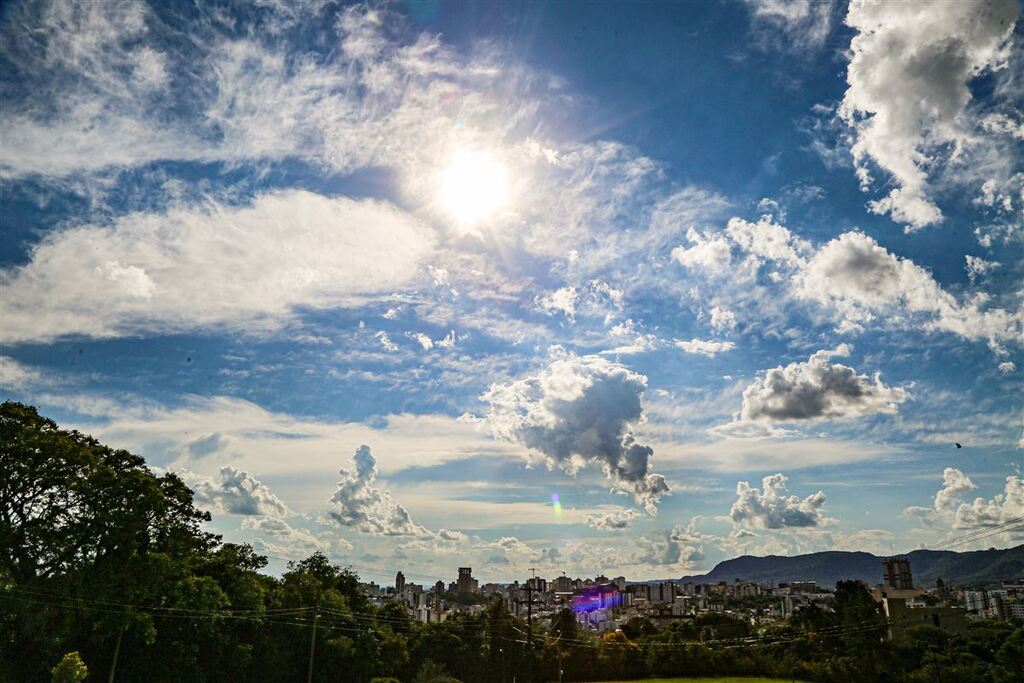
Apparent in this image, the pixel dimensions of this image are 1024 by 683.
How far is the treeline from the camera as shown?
28.6m

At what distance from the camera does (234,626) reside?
3978 centimetres

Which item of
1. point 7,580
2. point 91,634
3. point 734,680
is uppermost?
point 7,580

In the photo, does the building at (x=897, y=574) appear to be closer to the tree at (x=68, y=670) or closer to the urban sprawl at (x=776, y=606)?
the urban sprawl at (x=776, y=606)

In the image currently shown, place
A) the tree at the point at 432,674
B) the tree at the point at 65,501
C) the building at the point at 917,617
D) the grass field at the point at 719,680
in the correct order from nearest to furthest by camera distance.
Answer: the tree at the point at 65,501 < the tree at the point at 432,674 < the grass field at the point at 719,680 < the building at the point at 917,617

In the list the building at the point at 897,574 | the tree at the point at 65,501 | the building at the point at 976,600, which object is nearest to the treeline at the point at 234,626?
the tree at the point at 65,501

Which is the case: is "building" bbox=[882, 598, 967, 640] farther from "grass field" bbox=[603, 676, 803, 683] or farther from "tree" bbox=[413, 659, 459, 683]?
"tree" bbox=[413, 659, 459, 683]

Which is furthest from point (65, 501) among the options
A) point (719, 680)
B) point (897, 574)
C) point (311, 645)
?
point (897, 574)

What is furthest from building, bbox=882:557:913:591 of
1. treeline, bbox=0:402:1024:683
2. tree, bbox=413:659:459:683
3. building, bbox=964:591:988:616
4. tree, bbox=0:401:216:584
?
tree, bbox=0:401:216:584

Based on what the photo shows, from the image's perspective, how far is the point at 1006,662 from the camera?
2146 inches

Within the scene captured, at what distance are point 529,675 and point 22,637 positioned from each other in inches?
1553

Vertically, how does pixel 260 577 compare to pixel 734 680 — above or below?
above

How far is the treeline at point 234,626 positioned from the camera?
93.7 ft

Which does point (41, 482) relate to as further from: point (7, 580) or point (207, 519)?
point (207, 519)

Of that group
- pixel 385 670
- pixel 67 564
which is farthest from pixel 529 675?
pixel 67 564
